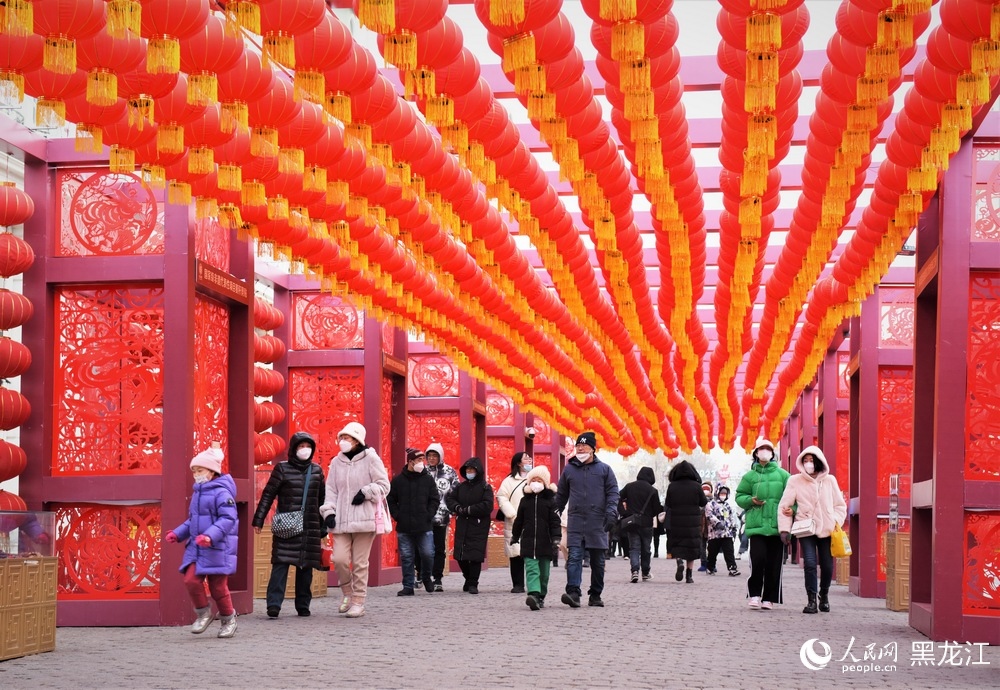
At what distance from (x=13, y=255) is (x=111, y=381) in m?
1.45

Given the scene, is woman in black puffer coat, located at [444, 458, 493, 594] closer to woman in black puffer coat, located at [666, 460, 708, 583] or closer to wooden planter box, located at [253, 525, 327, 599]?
wooden planter box, located at [253, 525, 327, 599]

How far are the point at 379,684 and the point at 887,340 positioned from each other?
37.6ft

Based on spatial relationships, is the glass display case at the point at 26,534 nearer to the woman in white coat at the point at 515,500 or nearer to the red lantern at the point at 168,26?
the red lantern at the point at 168,26

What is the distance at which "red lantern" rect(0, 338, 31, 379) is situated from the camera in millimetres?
11359

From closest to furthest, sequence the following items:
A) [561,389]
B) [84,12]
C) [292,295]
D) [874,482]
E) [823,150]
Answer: [84,12]
[823,150]
[874,482]
[292,295]
[561,389]

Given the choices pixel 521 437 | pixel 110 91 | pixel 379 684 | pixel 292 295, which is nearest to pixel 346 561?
pixel 379 684

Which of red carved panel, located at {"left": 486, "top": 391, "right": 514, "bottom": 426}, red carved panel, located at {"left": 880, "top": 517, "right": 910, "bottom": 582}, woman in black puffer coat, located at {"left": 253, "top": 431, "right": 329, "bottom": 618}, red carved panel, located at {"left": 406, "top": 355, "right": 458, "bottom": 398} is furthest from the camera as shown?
red carved panel, located at {"left": 486, "top": 391, "right": 514, "bottom": 426}

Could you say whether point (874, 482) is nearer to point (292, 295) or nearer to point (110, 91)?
point (292, 295)

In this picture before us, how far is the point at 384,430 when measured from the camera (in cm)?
2025

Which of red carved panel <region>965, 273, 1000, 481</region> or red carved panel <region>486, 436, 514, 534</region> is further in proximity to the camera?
red carved panel <region>486, 436, 514, 534</region>

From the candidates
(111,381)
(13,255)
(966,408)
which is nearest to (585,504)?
(966,408)

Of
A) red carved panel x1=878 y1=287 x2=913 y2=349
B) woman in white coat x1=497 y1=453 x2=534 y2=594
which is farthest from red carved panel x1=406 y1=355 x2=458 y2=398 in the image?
red carved panel x1=878 y1=287 x2=913 y2=349

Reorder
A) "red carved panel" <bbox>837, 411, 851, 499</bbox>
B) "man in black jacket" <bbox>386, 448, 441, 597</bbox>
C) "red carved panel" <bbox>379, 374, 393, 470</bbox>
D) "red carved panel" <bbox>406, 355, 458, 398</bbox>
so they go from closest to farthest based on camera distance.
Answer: "man in black jacket" <bbox>386, 448, 441, 597</bbox> → "red carved panel" <bbox>379, 374, 393, 470</bbox> → "red carved panel" <bbox>837, 411, 851, 499</bbox> → "red carved panel" <bbox>406, 355, 458, 398</bbox>

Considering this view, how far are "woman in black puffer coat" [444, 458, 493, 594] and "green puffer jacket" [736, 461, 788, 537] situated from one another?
3707 millimetres
